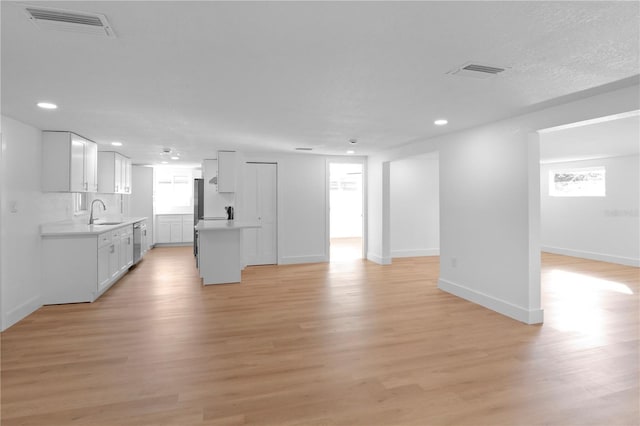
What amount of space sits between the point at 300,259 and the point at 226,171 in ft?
7.88

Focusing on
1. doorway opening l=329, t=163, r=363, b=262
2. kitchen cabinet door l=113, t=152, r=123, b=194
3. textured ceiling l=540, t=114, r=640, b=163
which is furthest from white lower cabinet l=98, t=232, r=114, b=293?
doorway opening l=329, t=163, r=363, b=262

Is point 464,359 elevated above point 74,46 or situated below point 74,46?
below

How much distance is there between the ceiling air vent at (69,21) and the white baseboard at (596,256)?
940 centimetres

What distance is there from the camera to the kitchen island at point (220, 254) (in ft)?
18.1

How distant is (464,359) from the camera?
114 inches

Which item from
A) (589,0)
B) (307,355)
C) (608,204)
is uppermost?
(589,0)

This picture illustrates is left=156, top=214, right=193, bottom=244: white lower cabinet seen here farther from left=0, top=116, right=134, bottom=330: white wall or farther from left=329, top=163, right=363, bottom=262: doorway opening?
left=0, top=116, right=134, bottom=330: white wall

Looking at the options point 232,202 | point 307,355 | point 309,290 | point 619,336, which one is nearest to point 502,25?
point 307,355

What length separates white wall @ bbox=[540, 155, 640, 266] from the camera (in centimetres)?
712

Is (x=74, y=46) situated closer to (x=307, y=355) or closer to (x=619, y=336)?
(x=307, y=355)

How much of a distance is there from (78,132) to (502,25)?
5.30 meters

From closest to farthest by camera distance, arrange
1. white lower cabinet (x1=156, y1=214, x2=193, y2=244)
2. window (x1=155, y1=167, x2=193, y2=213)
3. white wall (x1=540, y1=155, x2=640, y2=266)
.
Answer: white wall (x1=540, y1=155, x2=640, y2=266), white lower cabinet (x1=156, y1=214, x2=193, y2=244), window (x1=155, y1=167, x2=193, y2=213)

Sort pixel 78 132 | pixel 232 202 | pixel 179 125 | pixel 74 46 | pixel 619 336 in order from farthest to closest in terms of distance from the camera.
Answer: pixel 232 202 → pixel 78 132 → pixel 179 125 → pixel 619 336 → pixel 74 46

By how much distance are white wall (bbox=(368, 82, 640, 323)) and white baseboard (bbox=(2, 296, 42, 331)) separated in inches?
214
